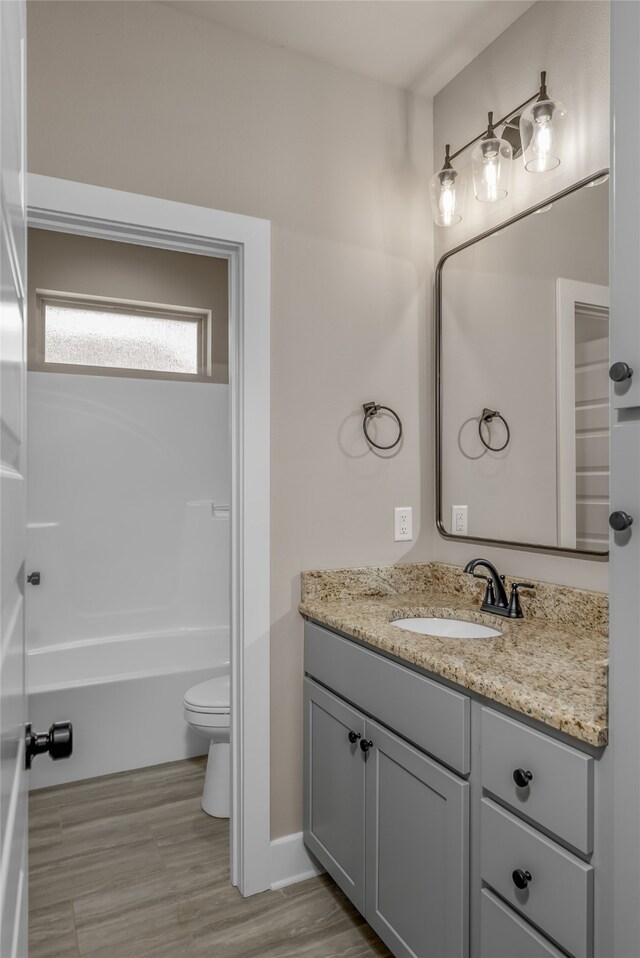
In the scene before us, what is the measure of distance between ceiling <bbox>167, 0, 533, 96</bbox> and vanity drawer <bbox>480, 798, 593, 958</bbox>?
2233 millimetres

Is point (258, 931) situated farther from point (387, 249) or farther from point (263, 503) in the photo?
point (387, 249)

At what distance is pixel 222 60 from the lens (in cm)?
197

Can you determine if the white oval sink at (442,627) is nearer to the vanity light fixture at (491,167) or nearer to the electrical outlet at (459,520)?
the electrical outlet at (459,520)

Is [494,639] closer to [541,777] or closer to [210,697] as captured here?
[541,777]

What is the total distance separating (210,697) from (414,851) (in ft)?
4.03

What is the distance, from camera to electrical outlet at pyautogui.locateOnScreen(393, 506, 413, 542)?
2.27 metres

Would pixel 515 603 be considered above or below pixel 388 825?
above

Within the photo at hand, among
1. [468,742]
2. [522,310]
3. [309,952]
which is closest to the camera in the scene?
[468,742]

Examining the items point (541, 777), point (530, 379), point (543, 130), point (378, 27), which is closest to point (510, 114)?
point (543, 130)

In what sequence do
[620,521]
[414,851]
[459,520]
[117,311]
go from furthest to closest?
[117,311] → [459,520] → [414,851] → [620,521]

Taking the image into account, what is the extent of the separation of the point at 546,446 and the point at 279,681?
115 cm

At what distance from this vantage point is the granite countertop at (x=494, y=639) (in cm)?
114

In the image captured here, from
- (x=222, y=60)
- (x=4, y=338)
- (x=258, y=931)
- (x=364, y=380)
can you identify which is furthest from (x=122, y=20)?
(x=258, y=931)

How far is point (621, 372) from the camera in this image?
1.00 meters
